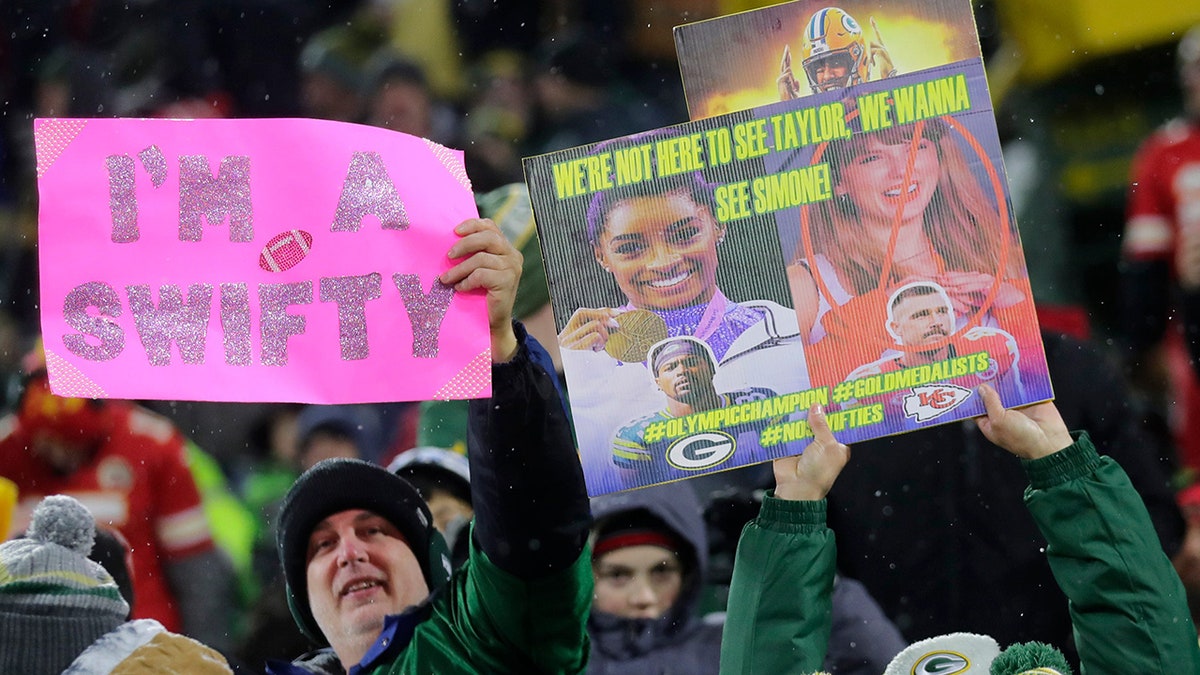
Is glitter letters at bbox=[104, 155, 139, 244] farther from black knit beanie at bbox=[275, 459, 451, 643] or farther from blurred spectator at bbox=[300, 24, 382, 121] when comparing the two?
Result: blurred spectator at bbox=[300, 24, 382, 121]

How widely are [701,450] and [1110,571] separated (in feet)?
1.76

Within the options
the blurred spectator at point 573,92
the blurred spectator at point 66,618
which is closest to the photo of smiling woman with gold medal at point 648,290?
the blurred spectator at point 573,92

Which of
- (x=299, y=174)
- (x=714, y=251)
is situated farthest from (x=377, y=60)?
(x=714, y=251)

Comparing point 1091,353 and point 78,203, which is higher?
point 78,203

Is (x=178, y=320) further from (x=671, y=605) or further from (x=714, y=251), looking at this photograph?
(x=671, y=605)

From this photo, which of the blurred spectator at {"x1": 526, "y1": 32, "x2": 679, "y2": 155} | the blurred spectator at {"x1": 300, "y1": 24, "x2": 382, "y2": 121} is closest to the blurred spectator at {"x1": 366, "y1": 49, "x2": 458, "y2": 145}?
the blurred spectator at {"x1": 300, "y1": 24, "x2": 382, "y2": 121}

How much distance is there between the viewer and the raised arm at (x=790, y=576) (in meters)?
1.75

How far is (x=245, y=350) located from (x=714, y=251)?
24.7 inches

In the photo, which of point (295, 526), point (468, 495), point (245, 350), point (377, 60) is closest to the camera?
point (245, 350)

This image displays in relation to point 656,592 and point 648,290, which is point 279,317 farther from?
point 656,592

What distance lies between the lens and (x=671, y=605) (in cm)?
211

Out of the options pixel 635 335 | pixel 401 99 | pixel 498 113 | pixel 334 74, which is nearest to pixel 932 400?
pixel 635 335

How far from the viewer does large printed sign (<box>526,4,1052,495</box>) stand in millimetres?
1733

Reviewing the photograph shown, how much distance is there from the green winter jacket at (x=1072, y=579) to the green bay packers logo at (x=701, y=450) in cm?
12
